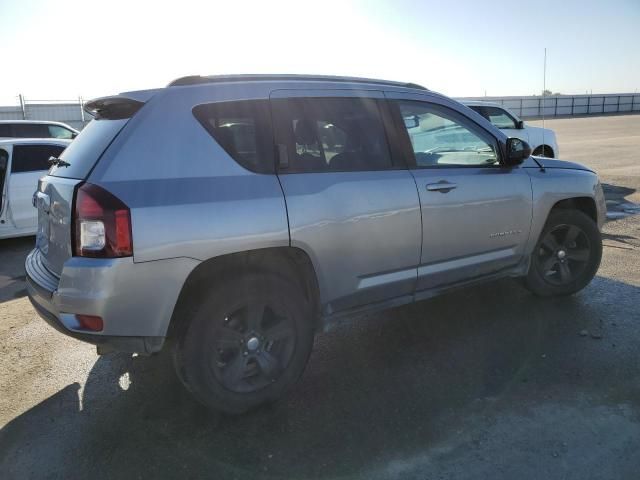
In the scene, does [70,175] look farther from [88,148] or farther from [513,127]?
[513,127]

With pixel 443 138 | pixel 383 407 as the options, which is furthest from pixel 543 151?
pixel 383 407

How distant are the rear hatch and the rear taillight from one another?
0.13 metres

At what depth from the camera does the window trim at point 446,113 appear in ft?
11.9

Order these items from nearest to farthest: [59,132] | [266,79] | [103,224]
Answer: [103,224], [266,79], [59,132]

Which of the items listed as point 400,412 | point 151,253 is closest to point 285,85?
A: point 151,253

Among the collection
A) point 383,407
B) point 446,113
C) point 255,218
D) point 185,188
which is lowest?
point 383,407

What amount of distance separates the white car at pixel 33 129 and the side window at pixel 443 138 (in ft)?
33.4

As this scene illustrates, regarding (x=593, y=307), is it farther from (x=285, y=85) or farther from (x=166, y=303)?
(x=166, y=303)

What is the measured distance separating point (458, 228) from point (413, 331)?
967 mm

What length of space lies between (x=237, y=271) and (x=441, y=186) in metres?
1.57

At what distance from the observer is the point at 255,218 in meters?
2.84

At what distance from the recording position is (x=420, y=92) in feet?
12.5

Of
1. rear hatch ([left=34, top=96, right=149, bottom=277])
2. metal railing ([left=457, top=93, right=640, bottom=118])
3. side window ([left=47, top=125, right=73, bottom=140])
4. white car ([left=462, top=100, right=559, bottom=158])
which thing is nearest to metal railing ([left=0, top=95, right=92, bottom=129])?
side window ([left=47, top=125, right=73, bottom=140])

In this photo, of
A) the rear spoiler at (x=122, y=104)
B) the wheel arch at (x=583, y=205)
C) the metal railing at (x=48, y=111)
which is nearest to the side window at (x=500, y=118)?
the wheel arch at (x=583, y=205)
